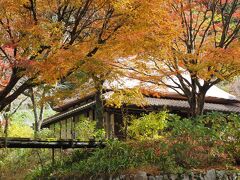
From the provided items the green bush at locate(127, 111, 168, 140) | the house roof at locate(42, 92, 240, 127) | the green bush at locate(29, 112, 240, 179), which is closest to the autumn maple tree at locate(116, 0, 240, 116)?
the green bush at locate(127, 111, 168, 140)

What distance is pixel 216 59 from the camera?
1360 centimetres

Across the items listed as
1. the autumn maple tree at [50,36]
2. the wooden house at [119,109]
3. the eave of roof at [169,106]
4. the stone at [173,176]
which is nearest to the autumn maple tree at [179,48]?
the autumn maple tree at [50,36]

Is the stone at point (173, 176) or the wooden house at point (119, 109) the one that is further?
the wooden house at point (119, 109)

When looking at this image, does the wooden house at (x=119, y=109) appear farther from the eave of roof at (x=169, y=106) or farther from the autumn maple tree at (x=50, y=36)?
the autumn maple tree at (x=50, y=36)

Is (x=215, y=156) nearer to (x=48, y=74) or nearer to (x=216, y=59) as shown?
(x=216, y=59)

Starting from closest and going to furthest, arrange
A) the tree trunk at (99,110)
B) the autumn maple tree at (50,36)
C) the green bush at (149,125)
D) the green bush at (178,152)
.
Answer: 1. the autumn maple tree at (50,36)
2. the green bush at (178,152)
3. the green bush at (149,125)
4. the tree trunk at (99,110)

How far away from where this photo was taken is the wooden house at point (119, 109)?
63.7 feet

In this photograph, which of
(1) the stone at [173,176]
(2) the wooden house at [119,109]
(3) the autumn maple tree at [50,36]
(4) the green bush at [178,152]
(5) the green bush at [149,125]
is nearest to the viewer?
(3) the autumn maple tree at [50,36]

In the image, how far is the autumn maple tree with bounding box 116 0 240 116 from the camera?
10.7m

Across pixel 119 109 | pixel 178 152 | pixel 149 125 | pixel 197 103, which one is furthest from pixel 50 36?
pixel 119 109

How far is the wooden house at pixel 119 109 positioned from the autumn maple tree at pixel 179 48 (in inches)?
80.3

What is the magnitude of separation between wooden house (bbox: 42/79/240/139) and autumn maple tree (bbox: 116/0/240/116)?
80.3 inches

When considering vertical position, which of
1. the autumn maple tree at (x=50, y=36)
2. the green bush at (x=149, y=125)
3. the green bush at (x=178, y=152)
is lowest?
the green bush at (x=178, y=152)

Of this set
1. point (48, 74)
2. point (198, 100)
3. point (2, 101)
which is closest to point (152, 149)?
point (48, 74)
